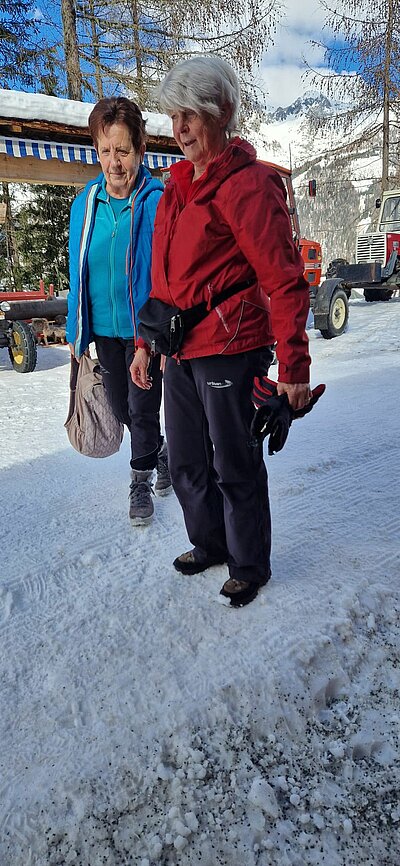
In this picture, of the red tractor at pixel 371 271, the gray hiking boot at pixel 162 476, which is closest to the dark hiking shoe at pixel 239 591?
the gray hiking boot at pixel 162 476

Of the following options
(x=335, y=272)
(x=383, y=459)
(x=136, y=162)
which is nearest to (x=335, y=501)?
(x=383, y=459)

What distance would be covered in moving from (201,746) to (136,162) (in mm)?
2255

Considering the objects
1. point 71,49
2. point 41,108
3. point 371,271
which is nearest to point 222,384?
point 41,108

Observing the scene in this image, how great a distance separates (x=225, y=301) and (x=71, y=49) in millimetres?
14497

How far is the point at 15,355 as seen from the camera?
7.29m

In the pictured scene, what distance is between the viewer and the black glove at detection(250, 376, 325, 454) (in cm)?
169

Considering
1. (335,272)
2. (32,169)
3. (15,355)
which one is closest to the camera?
(15,355)

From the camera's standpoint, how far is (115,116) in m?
2.27

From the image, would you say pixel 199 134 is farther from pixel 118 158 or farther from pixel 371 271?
pixel 371 271

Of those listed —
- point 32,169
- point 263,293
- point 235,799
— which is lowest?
point 235,799

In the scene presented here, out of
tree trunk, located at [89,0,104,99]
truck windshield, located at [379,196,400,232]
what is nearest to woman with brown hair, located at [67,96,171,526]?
tree trunk, located at [89,0,104,99]

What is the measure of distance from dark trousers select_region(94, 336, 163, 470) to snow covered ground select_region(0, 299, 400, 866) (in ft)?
1.21

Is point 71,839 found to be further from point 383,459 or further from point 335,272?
point 335,272

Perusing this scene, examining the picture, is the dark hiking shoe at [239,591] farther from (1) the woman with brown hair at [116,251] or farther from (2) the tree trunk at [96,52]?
(2) the tree trunk at [96,52]
